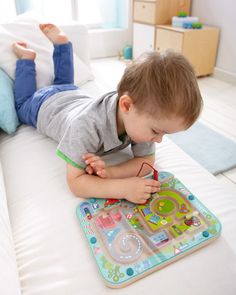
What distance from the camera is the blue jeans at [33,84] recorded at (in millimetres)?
1009

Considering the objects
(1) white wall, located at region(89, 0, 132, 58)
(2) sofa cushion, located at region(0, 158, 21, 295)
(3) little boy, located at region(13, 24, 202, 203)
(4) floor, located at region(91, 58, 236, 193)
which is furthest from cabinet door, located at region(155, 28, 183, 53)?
(2) sofa cushion, located at region(0, 158, 21, 295)

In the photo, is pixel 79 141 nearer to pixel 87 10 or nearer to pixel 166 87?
pixel 166 87

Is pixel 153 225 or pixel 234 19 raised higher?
pixel 234 19

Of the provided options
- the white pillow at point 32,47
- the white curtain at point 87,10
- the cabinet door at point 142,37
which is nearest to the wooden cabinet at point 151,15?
the cabinet door at point 142,37

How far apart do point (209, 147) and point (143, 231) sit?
2.75 feet

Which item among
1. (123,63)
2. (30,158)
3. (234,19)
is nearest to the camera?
(30,158)

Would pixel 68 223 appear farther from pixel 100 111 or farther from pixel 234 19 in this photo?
pixel 234 19

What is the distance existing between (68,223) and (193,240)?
0.27 metres

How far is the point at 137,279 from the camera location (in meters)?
0.49

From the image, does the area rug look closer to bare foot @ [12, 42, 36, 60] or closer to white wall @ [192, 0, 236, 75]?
bare foot @ [12, 42, 36, 60]

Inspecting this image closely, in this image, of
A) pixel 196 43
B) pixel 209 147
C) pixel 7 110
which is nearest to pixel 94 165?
pixel 7 110

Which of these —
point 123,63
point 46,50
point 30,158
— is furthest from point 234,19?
point 30,158

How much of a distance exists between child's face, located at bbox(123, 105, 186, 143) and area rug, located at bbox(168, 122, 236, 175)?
1.91 ft

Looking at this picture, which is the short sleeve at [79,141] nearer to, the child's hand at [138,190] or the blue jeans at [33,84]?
the child's hand at [138,190]
